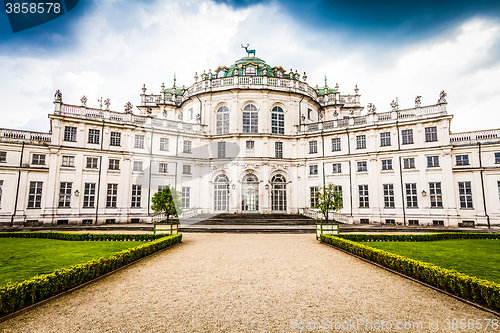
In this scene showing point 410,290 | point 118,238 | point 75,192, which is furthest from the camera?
point 75,192

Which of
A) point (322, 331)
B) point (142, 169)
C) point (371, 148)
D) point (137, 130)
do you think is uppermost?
point (137, 130)

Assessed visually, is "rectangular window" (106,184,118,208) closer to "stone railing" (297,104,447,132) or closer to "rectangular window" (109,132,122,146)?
"rectangular window" (109,132,122,146)

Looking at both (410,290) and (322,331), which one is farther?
(410,290)

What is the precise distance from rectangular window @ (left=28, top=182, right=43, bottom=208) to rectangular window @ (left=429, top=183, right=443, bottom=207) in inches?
1580

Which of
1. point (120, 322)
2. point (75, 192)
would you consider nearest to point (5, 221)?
point (75, 192)

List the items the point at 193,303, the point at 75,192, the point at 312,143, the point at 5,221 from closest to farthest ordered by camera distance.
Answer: the point at 193,303, the point at 5,221, the point at 75,192, the point at 312,143

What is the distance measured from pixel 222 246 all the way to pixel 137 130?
70.0ft

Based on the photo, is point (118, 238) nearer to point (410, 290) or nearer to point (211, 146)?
point (410, 290)

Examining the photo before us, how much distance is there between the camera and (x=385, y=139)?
100ft

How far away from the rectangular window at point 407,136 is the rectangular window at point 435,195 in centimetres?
502

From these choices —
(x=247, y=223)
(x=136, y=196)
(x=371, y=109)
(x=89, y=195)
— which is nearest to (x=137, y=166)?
(x=136, y=196)

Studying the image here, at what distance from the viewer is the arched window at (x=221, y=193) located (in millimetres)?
34219

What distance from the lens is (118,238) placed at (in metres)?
16.9

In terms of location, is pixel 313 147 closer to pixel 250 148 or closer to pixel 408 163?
pixel 250 148
